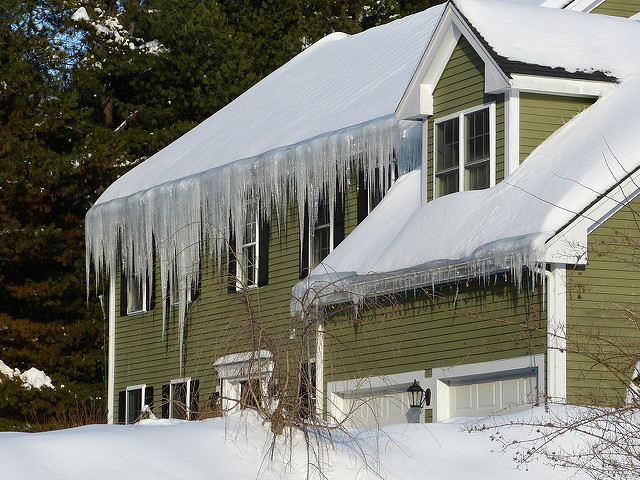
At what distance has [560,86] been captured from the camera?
13.9 m

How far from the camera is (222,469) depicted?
873 centimetres

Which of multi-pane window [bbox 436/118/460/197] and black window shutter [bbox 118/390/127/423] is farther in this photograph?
black window shutter [bbox 118/390/127/423]

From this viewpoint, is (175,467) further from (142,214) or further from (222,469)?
(142,214)

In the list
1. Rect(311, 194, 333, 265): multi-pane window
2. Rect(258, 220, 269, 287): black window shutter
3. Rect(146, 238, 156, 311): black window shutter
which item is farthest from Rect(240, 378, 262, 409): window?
Rect(146, 238, 156, 311): black window shutter

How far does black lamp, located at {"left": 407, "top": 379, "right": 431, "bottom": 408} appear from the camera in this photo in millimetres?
14156

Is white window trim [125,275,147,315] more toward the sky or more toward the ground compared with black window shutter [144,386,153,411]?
more toward the sky

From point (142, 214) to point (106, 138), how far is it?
1010 centimetres

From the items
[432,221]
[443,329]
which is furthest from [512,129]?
[443,329]

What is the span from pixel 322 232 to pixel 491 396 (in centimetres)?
505

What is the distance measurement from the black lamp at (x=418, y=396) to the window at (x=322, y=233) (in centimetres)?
359

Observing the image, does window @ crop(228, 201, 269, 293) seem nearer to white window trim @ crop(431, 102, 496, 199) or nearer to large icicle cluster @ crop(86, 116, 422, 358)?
large icicle cluster @ crop(86, 116, 422, 358)

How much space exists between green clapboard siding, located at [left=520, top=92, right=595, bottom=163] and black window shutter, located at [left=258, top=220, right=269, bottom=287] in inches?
243

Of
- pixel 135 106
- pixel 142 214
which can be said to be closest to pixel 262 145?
pixel 142 214

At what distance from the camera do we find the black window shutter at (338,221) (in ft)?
56.6
